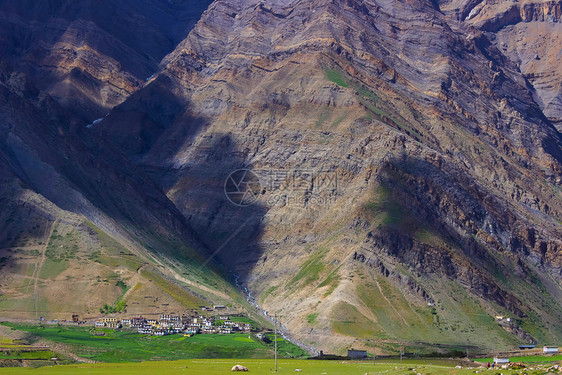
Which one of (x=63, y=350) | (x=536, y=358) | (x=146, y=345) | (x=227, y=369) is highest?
(x=146, y=345)

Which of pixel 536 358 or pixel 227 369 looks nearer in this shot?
pixel 227 369

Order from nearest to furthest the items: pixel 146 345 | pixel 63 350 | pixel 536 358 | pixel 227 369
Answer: pixel 227 369 < pixel 63 350 < pixel 536 358 < pixel 146 345

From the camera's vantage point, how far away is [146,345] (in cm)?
17888

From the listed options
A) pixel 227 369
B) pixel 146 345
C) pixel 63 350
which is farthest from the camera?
pixel 146 345

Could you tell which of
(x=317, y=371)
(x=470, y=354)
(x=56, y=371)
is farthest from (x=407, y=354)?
(x=56, y=371)

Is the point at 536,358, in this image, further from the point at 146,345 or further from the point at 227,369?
the point at 146,345

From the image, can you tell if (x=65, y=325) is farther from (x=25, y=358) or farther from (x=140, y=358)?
(x=25, y=358)

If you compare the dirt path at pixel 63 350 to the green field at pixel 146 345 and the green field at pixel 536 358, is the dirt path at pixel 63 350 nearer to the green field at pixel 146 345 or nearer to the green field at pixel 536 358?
the green field at pixel 146 345

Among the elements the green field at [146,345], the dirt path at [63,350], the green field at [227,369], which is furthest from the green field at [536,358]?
the dirt path at [63,350]

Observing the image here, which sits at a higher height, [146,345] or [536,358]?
[146,345]

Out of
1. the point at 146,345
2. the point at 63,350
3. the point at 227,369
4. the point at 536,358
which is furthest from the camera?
the point at 146,345

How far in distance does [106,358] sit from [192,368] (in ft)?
98.6

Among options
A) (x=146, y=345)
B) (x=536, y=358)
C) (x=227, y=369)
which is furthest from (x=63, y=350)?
A: (x=536, y=358)

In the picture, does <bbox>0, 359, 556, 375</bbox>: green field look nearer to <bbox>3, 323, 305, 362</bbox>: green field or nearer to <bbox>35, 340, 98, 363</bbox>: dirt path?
<bbox>35, 340, 98, 363</bbox>: dirt path
